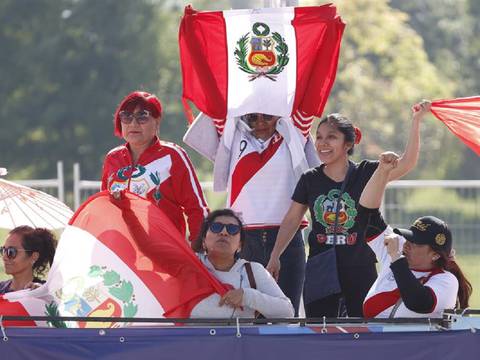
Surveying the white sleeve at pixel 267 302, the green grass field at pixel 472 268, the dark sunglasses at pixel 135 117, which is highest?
the dark sunglasses at pixel 135 117

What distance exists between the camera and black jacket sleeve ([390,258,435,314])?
17.2 ft

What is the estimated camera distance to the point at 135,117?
6484 mm

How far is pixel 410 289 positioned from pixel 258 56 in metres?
2.36

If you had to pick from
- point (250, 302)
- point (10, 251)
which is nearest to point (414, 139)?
point (250, 302)

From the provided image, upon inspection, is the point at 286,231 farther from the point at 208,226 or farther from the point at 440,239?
the point at 440,239

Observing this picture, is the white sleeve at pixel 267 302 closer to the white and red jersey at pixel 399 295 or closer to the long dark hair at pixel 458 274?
the white and red jersey at pixel 399 295

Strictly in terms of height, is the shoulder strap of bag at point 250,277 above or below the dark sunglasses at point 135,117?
below

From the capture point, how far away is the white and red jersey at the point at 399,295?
5328 millimetres

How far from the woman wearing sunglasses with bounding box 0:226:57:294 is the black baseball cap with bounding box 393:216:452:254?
182 centimetres

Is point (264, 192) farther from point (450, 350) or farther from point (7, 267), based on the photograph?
point (450, 350)

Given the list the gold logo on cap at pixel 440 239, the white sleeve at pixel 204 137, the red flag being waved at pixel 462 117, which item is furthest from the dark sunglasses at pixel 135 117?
the gold logo on cap at pixel 440 239

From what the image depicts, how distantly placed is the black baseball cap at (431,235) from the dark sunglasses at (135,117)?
61.3 inches

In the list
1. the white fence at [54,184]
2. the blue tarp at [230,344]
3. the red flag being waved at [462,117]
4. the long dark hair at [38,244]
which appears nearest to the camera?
the blue tarp at [230,344]

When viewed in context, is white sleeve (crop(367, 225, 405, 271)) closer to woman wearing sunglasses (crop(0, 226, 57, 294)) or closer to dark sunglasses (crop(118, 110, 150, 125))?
dark sunglasses (crop(118, 110, 150, 125))
